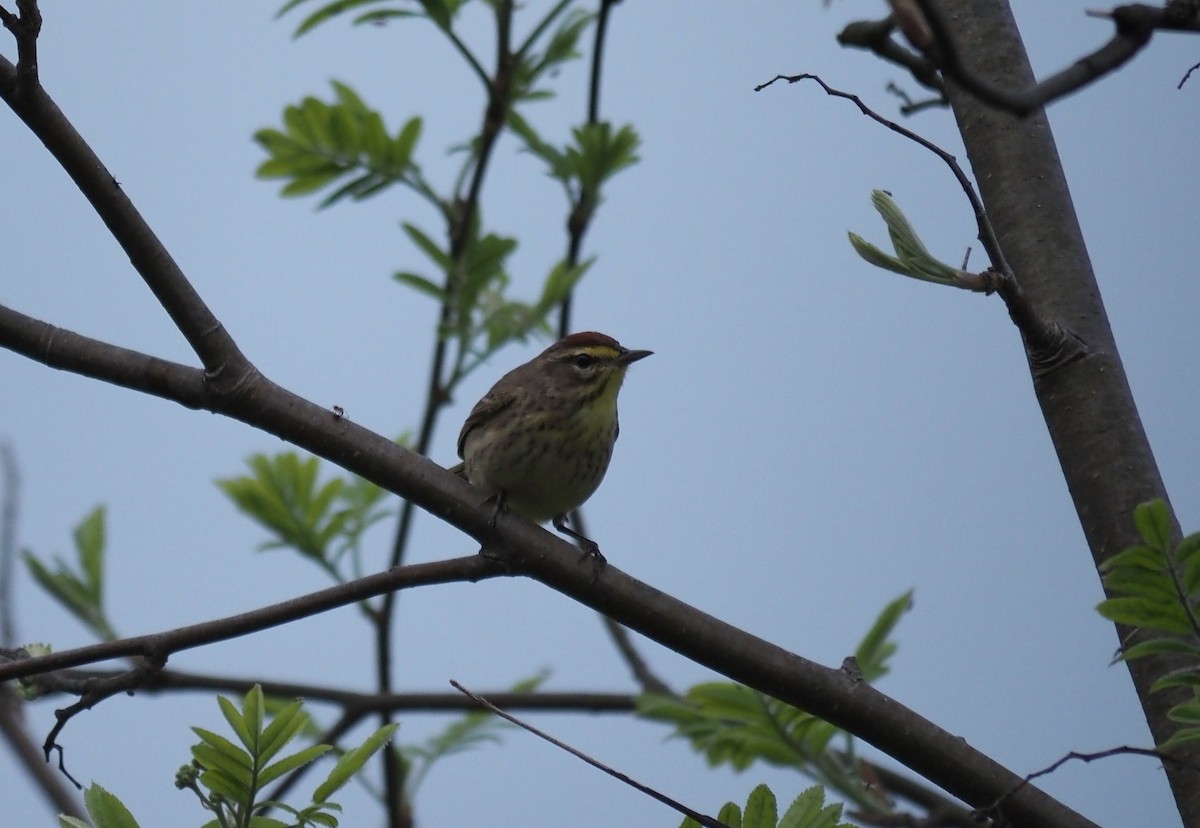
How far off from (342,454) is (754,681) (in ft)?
2.82

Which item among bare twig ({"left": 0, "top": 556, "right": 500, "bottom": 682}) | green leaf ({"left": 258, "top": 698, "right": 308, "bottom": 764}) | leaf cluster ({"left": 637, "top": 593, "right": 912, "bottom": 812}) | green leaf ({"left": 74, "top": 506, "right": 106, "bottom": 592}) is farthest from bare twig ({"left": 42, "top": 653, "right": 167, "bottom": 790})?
green leaf ({"left": 74, "top": 506, "right": 106, "bottom": 592})

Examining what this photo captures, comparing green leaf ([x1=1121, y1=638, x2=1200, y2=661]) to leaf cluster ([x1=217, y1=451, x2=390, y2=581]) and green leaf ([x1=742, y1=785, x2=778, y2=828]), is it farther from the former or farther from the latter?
leaf cluster ([x1=217, y1=451, x2=390, y2=581])

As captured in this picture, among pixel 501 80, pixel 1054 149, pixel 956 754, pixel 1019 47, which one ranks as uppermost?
pixel 501 80

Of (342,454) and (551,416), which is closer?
(342,454)

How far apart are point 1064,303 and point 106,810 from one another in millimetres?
1941

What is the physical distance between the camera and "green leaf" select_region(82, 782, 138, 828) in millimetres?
1981

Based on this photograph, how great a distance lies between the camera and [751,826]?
6.86ft

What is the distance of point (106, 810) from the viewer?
1.98 metres

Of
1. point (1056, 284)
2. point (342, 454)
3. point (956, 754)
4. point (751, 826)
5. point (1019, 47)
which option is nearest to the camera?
point (751, 826)

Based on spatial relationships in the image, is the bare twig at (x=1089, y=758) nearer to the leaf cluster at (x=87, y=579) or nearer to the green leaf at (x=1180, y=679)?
the green leaf at (x=1180, y=679)

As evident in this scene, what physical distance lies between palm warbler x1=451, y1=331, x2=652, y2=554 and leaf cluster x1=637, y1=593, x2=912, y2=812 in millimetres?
717

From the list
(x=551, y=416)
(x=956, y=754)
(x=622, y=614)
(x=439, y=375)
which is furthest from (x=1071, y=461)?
(x=439, y=375)

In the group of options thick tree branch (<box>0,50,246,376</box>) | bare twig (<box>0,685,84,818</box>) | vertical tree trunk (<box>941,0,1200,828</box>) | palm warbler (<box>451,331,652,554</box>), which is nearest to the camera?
thick tree branch (<box>0,50,246,376</box>)

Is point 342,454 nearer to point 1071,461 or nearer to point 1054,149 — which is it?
point 1071,461
